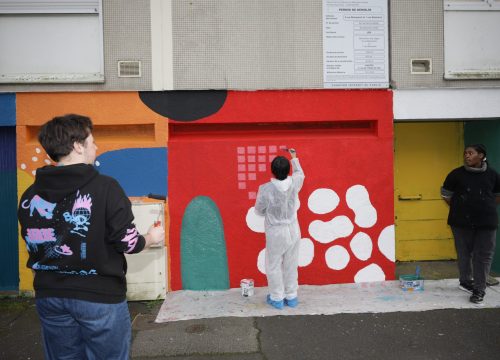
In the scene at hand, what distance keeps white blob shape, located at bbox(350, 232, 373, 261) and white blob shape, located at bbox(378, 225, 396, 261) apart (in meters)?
0.15

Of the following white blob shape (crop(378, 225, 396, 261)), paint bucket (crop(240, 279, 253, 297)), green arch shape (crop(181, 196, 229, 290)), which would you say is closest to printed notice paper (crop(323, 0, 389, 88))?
white blob shape (crop(378, 225, 396, 261))

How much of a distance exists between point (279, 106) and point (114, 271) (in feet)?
13.5

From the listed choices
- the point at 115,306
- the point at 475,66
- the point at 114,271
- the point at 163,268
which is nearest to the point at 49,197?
the point at 114,271

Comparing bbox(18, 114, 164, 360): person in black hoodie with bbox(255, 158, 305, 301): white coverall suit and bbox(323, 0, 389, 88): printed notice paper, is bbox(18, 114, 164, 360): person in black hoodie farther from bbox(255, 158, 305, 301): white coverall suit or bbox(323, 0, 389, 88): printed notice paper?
bbox(323, 0, 389, 88): printed notice paper

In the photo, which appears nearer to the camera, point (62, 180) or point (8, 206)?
point (62, 180)

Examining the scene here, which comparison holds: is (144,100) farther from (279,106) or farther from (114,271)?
(114,271)

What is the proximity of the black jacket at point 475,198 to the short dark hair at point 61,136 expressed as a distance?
14.8ft

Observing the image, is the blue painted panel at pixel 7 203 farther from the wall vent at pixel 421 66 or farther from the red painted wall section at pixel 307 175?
the wall vent at pixel 421 66

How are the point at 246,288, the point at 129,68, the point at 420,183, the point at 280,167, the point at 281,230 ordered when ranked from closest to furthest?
the point at 280,167
the point at 281,230
the point at 246,288
the point at 129,68
the point at 420,183

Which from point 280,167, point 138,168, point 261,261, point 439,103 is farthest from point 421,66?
point 138,168

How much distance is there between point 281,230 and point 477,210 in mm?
2284

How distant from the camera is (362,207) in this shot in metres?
6.17

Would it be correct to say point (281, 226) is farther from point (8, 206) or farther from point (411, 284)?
point (8, 206)

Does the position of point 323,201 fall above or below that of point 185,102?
below
